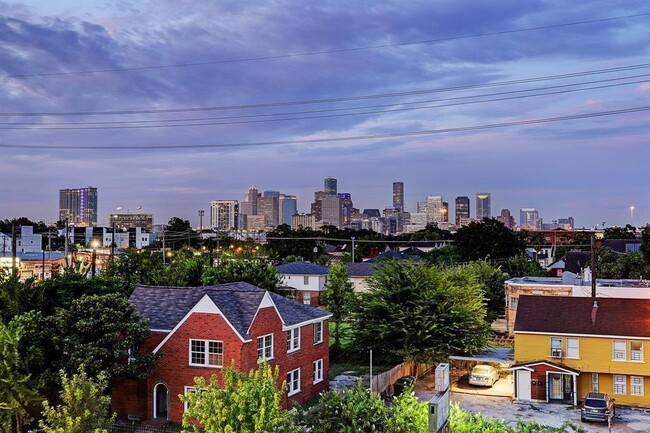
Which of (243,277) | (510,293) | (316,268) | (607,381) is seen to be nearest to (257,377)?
(607,381)

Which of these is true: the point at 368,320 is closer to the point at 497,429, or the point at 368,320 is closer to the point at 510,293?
the point at 510,293

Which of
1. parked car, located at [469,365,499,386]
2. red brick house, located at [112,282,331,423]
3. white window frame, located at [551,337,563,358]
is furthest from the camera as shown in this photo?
parked car, located at [469,365,499,386]

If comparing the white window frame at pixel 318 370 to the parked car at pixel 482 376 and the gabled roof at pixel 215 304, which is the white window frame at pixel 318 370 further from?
the parked car at pixel 482 376

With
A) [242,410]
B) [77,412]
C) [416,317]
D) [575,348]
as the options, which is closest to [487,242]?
[575,348]

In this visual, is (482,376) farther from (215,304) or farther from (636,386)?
(215,304)

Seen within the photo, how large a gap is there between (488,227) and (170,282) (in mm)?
69314

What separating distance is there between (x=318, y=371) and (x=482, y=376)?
12.4 meters

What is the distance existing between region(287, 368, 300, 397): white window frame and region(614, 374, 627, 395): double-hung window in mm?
21695

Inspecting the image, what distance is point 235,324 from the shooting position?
33.3 meters

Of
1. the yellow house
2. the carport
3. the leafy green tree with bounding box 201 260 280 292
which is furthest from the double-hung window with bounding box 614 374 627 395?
the leafy green tree with bounding box 201 260 280 292

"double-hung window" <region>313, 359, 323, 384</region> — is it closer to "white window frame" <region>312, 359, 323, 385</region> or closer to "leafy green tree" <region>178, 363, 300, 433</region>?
"white window frame" <region>312, 359, 323, 385</region>

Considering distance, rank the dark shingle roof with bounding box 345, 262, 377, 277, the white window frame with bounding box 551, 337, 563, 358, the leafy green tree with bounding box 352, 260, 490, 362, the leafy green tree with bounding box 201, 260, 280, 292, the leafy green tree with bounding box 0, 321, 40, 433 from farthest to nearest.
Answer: the dark shingle roof with bounding box 345, 262, 377, 277
the leafy green tree with bounding box 201, 260, 280, 292
the leafy green tree with bounding box 352, 260, 490, 362
the white window frame with bounding box 551, 337, 563, 358
the leafy green tree with bounding box 0, 321, 40, 433

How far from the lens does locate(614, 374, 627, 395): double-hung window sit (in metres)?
42.2

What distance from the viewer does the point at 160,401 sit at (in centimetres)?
3494
